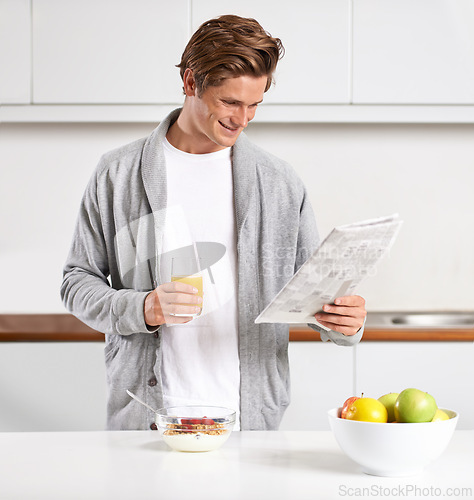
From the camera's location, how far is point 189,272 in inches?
49.3

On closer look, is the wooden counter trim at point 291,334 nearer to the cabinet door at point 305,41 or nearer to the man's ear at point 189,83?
the cabinet door at point 305,41

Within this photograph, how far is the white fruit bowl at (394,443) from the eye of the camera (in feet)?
2.67

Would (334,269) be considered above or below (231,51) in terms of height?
below

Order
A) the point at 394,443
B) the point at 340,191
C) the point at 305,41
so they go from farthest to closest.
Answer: the point at 340,191, the point at 305,41, the point at 394,443

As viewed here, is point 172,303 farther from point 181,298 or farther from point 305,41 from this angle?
point 305,41

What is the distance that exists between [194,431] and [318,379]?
119 cm

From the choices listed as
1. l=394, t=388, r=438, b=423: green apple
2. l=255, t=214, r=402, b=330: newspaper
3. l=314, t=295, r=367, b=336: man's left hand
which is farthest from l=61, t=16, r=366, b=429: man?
l=394, t=388, r=438, b=423: green apple

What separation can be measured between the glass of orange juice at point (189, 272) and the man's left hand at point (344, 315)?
0.74 feet

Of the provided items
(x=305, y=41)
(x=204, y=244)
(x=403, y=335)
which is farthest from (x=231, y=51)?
(x=403, y=335)

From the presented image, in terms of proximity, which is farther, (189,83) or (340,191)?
(340,191)

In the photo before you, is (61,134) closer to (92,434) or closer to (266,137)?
(266,137)

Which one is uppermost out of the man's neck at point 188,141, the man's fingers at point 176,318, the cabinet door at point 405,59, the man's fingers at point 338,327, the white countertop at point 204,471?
the cabinet door at point 405,59

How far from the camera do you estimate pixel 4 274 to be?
2.38 metres

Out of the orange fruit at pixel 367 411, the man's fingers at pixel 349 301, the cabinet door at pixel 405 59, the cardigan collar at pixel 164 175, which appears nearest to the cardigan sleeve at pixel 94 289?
the cardigan collar at pixel 164 175
